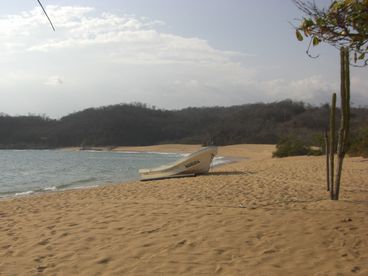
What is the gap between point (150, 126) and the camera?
324 ft

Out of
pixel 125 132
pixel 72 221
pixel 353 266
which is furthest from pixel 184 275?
pixel 125 132

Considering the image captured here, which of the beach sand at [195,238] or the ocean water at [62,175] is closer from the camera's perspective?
the beach sand at [195,238]

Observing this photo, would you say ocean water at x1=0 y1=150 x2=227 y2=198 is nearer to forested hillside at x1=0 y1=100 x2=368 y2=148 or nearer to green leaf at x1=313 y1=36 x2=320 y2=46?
green leaf at x1=313 y1=36 x2=320 y2=46

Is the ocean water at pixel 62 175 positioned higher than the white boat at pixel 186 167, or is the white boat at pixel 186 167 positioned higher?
the white boat at pixel 186 167

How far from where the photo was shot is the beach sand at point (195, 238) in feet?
14.5

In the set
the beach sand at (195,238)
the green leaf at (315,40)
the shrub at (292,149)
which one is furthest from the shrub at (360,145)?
the green leaf at (315,40)

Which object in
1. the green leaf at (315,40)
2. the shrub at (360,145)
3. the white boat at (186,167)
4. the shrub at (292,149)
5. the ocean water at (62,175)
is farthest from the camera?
the shrub at (292,149)

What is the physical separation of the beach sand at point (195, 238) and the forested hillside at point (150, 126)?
5936cm

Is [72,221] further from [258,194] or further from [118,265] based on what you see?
[258,194]

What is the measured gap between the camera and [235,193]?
9672 mm

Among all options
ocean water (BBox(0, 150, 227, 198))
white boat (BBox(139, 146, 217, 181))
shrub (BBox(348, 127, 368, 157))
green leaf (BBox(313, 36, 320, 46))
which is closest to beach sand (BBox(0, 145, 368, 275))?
green leaf (BBox(313, 36, 320, 46))

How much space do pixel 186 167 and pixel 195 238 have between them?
35.5 feet

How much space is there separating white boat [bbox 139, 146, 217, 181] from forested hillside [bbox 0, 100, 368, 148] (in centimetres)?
5055

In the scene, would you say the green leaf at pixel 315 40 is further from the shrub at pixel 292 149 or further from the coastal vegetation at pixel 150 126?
the coastal vegetation at pixel 150 126
